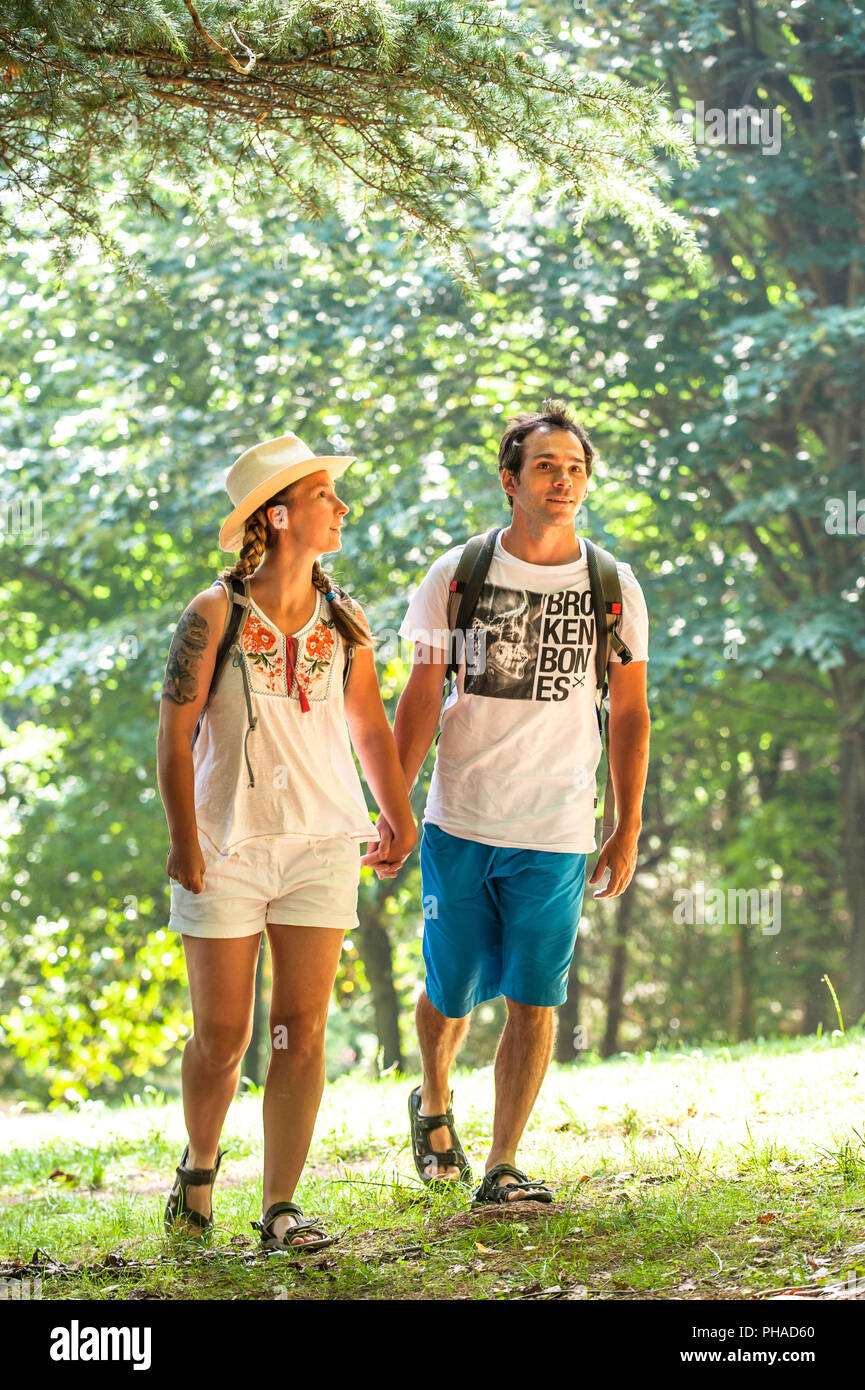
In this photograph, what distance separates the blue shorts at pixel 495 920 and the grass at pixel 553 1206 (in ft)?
2.08

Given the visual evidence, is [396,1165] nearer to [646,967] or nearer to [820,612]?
[820,612]

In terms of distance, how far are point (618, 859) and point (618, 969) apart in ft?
44.7

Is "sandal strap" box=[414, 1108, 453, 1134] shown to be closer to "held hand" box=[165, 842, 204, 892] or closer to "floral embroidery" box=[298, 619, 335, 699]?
"held hand" box=[165, 842, 204, 892]

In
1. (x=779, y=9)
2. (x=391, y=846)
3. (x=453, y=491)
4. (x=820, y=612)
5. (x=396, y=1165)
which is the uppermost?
(x=779, y=9)

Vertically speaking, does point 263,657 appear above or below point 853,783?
below

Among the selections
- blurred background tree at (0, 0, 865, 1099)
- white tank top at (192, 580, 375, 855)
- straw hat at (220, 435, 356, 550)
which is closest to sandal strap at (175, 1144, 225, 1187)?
white tank top at (192, 580, 375, 855)

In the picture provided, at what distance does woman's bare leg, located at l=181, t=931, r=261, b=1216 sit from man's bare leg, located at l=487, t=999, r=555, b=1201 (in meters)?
0.84

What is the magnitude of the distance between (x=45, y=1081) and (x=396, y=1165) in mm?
16904

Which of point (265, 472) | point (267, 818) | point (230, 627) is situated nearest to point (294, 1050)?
point (267, 818)

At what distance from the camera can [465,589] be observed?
13.7 ft

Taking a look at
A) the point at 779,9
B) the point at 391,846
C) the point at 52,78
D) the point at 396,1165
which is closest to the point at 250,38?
the point at 52,78

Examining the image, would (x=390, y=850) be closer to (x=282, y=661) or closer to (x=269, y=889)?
(x=269, y=889)
